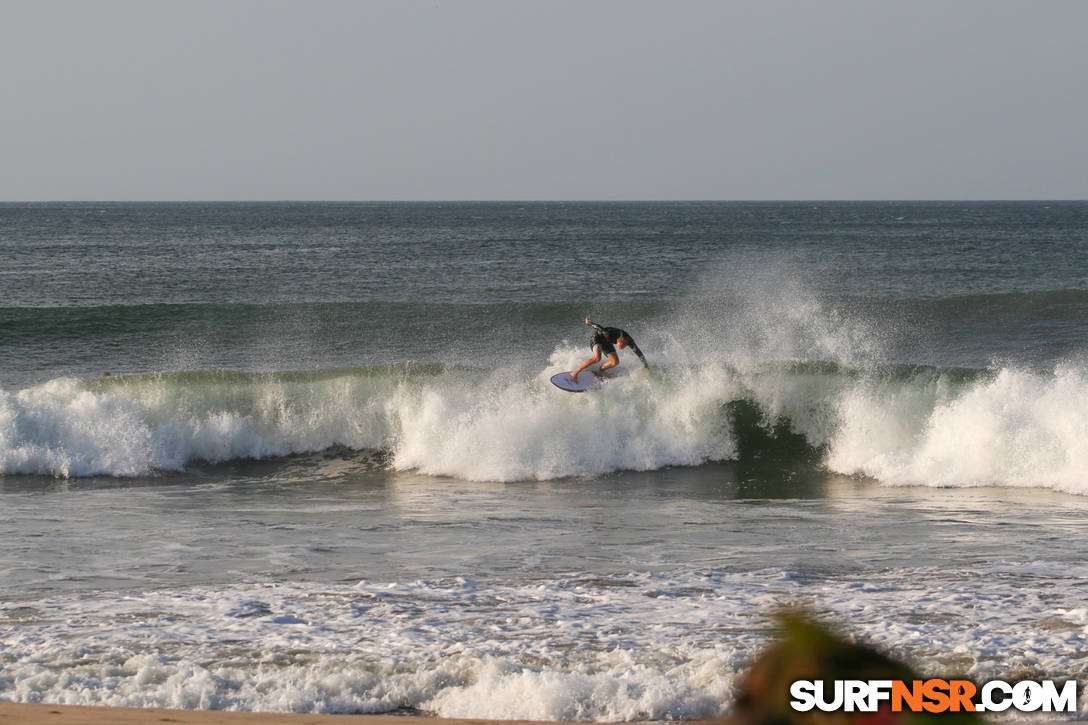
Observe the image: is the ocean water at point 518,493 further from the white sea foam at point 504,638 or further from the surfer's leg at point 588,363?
the surfer's leg at point 588,363

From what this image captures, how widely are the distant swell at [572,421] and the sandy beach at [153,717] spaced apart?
32.7 feet

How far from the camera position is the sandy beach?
6281 millimetres

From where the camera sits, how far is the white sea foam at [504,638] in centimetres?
698

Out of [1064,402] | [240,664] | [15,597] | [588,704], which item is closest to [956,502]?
[1064,402]

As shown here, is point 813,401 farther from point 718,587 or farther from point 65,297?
point 65,297

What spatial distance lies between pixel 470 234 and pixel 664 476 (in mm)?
69369

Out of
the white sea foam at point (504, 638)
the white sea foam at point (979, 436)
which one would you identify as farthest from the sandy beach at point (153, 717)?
the white sea foam at point (979, 436)

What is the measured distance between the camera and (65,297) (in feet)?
116

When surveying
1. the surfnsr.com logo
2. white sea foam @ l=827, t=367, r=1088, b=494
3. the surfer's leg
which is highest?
the surfnsr.com logo

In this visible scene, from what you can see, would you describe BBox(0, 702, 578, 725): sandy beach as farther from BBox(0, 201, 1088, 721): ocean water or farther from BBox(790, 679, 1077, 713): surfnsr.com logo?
BBox(790, 679, 1077, 713): surfnsr.com logo

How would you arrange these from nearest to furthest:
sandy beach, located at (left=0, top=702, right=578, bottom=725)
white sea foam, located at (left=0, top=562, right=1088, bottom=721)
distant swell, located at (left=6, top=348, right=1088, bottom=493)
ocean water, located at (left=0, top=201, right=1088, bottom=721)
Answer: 1. sandy beach, located at (left=0, top=702, right=578, bottom=725)
2. white sea foam, located at (left=0, top=562, right=1088, bottom=721)
3. ocean water, located at (left=0, top=201, right=1088, bottom=721)
4. distant swell, located at (left=6, top=348, right=1088, bottom=493)

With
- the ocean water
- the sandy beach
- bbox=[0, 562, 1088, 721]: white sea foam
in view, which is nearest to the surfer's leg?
the ocean water

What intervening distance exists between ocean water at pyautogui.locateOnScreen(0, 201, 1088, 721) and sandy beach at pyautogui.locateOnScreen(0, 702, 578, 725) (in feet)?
1.12

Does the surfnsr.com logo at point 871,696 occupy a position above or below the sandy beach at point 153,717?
above
